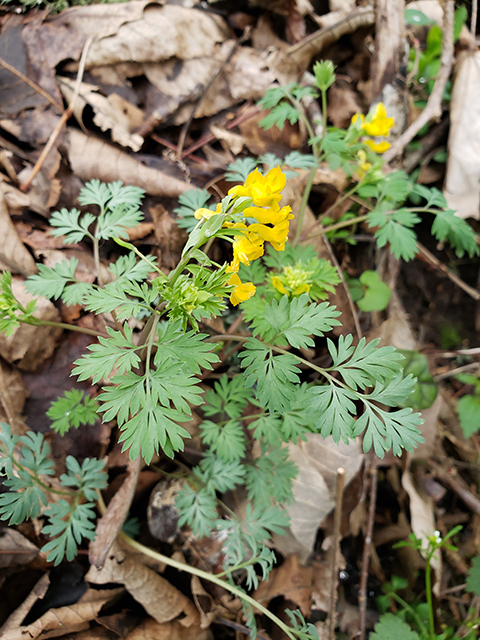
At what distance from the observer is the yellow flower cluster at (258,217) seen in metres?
Answer: 1.30

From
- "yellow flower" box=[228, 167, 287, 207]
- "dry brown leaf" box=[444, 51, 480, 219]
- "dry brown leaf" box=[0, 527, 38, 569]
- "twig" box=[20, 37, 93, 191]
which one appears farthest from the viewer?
"dry brown leaf" box=[444, 51, 480, 219]

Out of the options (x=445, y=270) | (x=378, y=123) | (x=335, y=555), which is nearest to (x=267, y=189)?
(x=378, y=123)

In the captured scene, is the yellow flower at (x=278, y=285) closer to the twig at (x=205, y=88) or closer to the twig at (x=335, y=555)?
the twig at (x=335, y=555)

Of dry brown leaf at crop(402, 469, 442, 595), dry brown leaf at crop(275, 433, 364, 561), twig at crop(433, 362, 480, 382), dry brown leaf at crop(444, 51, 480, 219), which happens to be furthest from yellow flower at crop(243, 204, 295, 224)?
twig at crop(433, 362, 480, 382)

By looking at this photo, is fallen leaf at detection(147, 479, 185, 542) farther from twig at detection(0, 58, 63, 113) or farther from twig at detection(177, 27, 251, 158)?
twig at detection(0, 58, 63, 113)

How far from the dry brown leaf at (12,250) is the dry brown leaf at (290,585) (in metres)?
2.18

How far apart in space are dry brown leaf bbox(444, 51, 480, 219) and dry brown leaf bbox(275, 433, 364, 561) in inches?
76.3

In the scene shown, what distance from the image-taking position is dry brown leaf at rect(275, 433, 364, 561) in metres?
2.32

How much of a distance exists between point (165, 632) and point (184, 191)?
2.38 m

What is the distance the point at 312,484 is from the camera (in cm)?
236

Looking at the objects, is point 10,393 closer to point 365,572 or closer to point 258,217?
point 258,217

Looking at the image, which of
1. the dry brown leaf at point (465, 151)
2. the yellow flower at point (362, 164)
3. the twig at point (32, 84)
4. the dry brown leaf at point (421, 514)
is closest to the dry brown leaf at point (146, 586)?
the dry brown leaf at point (421, 514)

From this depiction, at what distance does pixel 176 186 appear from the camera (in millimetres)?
2555

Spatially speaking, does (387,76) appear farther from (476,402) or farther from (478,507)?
(478,507)
